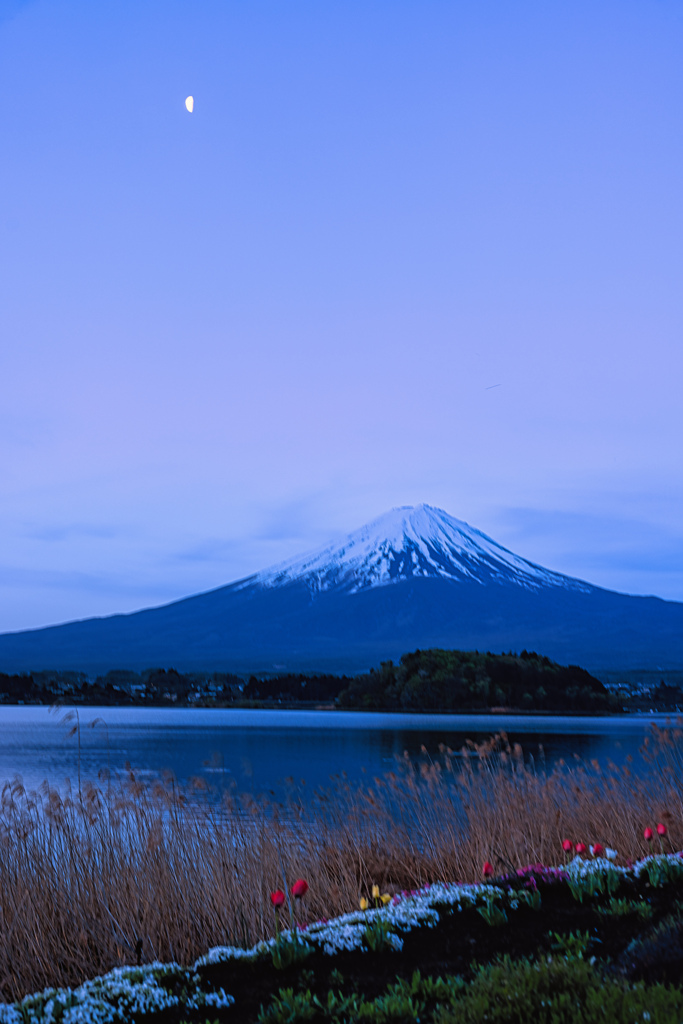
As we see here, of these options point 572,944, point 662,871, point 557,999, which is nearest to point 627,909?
point 572,944

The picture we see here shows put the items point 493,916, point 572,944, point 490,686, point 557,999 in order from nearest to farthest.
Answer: point 557,999 < point 572,944 < point 493,916 < point 490,686

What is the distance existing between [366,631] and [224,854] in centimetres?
17216

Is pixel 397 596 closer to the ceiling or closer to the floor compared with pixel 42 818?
closer to the ceiling

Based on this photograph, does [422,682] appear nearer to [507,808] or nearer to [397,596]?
[507,808]

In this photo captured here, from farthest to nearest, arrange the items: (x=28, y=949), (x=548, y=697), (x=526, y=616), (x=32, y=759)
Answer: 1. (x=526, y=616)
2. (x=548, y=697)
3. (x=32, y=759)
4. (x=28, y=949)

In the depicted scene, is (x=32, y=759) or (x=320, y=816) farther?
(x=32, y=759)

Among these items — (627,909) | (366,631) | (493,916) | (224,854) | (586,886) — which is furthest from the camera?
(366,631)

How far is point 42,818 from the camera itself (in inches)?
297

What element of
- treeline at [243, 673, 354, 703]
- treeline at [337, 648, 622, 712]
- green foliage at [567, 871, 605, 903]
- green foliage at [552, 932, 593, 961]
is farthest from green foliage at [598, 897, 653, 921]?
treeline at [243, 673, 354, 703]

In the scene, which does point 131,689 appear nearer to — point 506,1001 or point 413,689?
point 413,689

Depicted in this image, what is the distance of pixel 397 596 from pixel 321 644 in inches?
986

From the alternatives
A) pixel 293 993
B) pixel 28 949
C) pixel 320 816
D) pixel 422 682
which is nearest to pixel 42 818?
pixel 28 949

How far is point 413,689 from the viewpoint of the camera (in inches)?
3568

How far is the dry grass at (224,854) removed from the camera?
6395 millimetres
